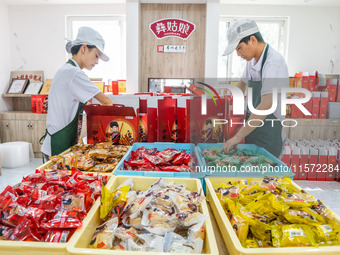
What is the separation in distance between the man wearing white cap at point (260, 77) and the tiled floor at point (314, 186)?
1.75m

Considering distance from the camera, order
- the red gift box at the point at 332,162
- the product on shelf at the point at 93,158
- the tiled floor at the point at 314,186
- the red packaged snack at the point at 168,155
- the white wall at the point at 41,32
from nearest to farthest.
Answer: the product on shelf at the point at 93,158, the red packaged snack at the point at 168,155, the tiled floor at the point at 314,186, the red gift box at the point at 332,162, the white wall at the point at 41,32

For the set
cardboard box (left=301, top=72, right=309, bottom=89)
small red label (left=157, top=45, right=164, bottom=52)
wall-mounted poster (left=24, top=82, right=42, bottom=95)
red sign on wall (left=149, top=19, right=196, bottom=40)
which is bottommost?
wall-mounted poster (left=24, top=82, right=42, bottom=95)

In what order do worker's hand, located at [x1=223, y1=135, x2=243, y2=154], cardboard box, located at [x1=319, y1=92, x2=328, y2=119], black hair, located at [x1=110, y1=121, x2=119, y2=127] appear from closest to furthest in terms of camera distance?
worker's hand, located at [x1=223, y1=135, x2=243, y2=154] < black hair, located at [x1=110, y1=121, x2=119, y2=127] < cardboard box, located at [x1=319, y1=92, x2=328, y2=119]

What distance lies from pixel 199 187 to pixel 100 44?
4.85 ft

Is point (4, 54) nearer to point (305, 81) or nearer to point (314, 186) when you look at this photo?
point (305, 81)

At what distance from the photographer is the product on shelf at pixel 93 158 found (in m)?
1.40

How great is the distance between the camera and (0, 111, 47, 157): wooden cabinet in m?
4.75

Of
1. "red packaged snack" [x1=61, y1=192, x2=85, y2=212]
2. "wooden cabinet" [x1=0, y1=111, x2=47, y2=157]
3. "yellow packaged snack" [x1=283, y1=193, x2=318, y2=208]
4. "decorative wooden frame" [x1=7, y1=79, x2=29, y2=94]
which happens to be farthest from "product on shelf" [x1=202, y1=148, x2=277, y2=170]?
"decorative wooden frame" [x1=7, y1=79, x2=29, y2=94]

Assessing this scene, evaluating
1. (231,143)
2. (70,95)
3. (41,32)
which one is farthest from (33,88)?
(231,143)

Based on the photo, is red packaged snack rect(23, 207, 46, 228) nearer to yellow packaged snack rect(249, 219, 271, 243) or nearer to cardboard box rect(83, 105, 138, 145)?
yellow packaged snack rect(249, 219, 271, 243)

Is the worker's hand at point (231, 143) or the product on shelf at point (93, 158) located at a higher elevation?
the worker's hand at point (231, 143)

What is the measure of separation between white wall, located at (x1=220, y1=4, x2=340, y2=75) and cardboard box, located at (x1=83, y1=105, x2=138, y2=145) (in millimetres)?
3824

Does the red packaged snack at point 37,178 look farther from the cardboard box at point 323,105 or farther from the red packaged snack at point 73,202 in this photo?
the cardboard box at point 323,105

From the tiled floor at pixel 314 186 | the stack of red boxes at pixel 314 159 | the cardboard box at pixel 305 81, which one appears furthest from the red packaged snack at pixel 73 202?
the cardboard box at pixel 305 81
